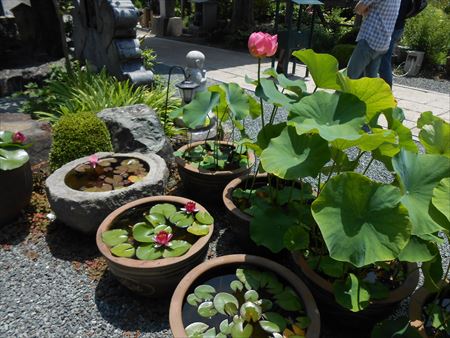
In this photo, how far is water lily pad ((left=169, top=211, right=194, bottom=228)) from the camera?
1.96 metres

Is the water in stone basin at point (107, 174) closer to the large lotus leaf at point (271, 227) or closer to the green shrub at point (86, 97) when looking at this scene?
the large lotus leaf at point (271, 227)

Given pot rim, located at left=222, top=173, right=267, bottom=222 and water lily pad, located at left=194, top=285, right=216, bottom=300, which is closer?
water lily pad, located at left=194, top=285, right=216, bottom=300

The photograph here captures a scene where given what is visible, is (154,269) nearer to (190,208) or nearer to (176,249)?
(176,249)

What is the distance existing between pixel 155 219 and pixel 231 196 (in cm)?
51

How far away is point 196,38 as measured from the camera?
1055 centimetres

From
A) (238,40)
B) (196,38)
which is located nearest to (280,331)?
(238,40)

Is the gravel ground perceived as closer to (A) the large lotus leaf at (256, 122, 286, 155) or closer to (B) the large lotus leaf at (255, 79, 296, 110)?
(A) the large lotus leaf at (256, 122, 286, 155)

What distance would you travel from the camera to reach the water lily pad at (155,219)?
199 centimetres

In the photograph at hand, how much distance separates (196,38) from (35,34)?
17.4ft

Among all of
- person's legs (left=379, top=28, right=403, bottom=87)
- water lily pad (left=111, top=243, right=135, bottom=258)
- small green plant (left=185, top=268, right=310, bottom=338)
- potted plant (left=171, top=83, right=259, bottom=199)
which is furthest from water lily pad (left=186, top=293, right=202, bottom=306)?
person's legs (left=379, top=28, right=403, bottom=87)

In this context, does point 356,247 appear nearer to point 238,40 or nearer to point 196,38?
point 238,40

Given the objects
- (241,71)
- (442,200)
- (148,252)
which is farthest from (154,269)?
(241,71)

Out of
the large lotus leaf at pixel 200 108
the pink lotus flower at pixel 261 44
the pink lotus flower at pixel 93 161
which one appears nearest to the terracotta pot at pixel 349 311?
the large lotus leaf at pixel 200 108

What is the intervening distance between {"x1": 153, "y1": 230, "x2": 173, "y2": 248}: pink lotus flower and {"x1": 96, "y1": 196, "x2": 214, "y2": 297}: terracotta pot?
0.10 meters
